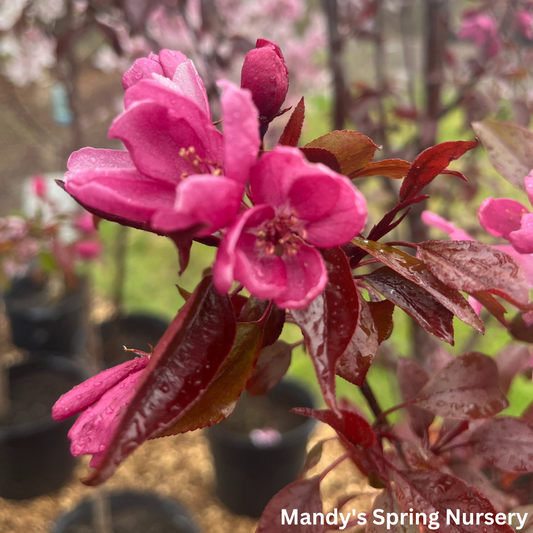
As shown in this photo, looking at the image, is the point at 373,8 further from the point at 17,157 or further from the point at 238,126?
the point at 17,157

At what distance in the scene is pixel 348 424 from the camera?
1.78ft

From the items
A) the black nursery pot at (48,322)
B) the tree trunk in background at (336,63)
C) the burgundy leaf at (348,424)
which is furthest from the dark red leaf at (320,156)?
the black nursery pot at (48,322)

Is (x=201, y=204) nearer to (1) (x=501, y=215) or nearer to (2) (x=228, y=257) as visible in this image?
(2) (x=228, y=257)

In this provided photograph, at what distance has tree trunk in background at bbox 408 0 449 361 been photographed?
151 cm

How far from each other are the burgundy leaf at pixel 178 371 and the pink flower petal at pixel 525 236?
11.2 inches

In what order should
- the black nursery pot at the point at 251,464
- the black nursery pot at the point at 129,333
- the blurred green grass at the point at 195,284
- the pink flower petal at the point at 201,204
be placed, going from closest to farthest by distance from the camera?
1. the pink flower petal at the point at 201,204
2. the black nursery pot at the point at 251,464
3. the blurred green grass at the point at 195,284
4. the black nursery pot at the point at 129,333

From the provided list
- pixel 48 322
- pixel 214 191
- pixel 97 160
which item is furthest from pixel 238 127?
pixel 48 322

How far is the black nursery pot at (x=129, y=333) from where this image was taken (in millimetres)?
2668

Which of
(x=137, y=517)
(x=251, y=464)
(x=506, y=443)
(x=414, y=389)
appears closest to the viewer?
(x=506, y=443)

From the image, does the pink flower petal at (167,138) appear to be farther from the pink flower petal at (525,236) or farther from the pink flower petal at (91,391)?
the pink flower petal at (525,236)

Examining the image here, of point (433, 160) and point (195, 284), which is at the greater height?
point (433, 160)

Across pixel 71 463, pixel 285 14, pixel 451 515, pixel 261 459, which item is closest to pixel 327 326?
pixel 451 515

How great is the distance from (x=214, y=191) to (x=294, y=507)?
45 cm

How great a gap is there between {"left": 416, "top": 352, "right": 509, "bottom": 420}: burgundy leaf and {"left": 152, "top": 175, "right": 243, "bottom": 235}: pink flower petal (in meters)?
0.43
